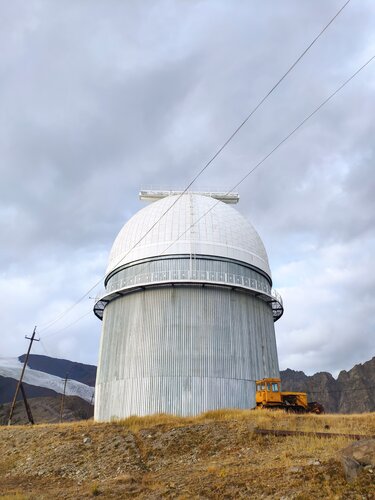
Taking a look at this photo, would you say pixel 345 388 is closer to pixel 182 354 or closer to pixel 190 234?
pixel 190 234

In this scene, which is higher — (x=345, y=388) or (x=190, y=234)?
(x=345, y=388)

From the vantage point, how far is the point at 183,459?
14812 mm

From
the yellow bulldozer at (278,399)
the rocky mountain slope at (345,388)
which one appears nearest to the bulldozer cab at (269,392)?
the yellow bulldozer at (278,399)

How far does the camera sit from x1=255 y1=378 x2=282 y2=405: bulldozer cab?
934 inches

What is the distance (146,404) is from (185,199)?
15552mm

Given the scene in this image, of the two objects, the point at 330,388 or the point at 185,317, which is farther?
the point at 330,388

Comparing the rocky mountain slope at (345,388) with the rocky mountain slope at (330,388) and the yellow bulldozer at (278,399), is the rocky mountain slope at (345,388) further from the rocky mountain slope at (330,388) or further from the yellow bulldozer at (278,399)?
the yellow bulldozer at (278,399)

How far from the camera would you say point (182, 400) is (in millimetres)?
A: 25266

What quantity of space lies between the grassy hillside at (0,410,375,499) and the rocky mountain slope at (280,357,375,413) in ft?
298

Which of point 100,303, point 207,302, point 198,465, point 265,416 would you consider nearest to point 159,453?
point 198,465

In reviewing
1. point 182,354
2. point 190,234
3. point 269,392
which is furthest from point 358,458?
point 190,234

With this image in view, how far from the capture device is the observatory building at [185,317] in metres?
25.9

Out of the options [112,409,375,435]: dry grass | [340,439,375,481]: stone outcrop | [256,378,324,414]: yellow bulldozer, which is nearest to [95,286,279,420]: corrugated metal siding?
[256,378,324,414]: yellow bulldozer

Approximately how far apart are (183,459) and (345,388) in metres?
109
